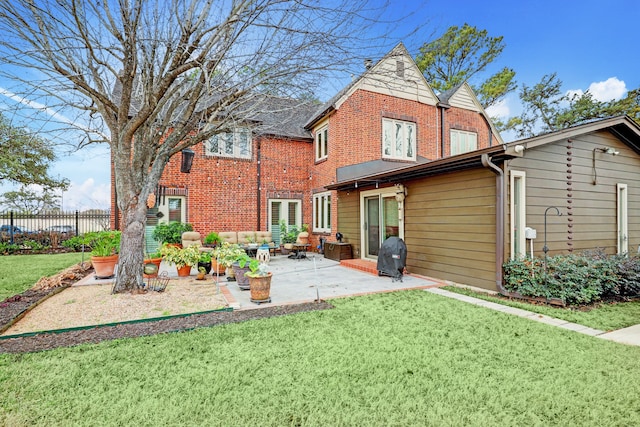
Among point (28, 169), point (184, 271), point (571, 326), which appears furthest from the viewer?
point (28, 169)

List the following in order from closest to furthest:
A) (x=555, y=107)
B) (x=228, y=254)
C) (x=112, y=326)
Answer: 1. (x=112, y=326)
2. (x=228, y=254)
3. (x=555, y=107)

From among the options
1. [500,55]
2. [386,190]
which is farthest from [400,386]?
[500,55]

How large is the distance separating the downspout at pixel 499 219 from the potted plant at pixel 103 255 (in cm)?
776

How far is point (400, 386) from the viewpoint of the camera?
2.52 m

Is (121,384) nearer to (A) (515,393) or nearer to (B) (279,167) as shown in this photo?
(A) (515,393)

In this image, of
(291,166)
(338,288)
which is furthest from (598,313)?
(291,166)

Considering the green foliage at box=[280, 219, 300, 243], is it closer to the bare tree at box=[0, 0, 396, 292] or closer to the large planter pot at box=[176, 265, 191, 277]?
the large planter pot at box=[176, 265, 191, 277]

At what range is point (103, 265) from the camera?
22.3ft

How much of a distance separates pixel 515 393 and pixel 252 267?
3.84 m

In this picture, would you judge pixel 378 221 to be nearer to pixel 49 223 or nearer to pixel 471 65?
pixel 49 223

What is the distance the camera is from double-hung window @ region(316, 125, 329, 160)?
11830mm

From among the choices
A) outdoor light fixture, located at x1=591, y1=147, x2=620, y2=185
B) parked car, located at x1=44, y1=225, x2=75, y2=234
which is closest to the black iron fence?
parked car, located at x1=44, y1=225, x2=75, y2=234

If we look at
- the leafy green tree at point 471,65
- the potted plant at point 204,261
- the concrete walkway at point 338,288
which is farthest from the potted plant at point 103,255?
the leafy green tree at point 471,65

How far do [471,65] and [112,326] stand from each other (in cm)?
2166
